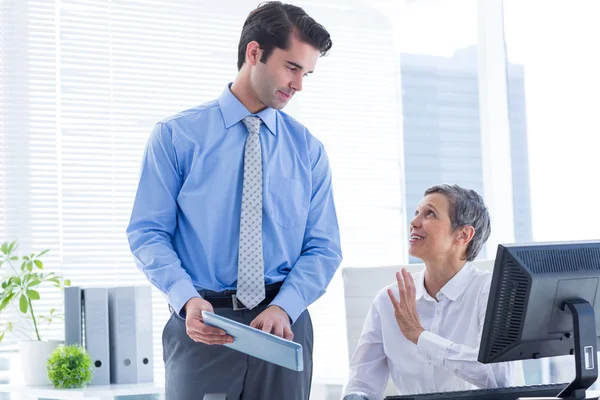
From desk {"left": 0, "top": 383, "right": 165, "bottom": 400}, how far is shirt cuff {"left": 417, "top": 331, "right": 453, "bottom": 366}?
1.17 metres

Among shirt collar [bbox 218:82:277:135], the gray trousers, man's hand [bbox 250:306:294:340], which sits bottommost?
the gray trousers

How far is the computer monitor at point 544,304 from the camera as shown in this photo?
152cm

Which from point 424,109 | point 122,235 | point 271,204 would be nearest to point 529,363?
point 424,109

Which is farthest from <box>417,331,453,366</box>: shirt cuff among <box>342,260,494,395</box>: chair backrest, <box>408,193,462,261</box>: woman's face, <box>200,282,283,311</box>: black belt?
<box>200,282,283,311</box>: black belt

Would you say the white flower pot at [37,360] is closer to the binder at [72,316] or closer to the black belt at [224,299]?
the binder at [72,316]

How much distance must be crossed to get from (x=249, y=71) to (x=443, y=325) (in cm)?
94

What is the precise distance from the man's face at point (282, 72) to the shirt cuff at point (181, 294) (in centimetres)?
49

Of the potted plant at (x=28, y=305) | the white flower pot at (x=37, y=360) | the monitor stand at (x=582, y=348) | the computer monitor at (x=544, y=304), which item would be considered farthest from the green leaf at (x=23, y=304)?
the monitor stand at (x=582, y=348)

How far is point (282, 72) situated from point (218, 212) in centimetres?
37

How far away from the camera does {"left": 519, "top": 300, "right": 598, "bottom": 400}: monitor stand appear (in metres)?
1.53

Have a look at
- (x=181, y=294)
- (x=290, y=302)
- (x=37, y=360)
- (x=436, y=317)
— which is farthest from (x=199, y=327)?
(x=37, y=360)

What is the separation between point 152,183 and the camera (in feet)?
5.87

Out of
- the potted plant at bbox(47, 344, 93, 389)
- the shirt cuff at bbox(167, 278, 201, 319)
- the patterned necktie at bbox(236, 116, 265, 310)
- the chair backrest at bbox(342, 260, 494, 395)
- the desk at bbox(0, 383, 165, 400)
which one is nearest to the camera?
the shirt cuff at bbox(167, 278, 201, 319)

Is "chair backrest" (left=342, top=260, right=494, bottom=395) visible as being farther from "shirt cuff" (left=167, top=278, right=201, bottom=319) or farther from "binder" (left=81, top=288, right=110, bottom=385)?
"binder" (left=81, top=288, right=110, bottom=385)
